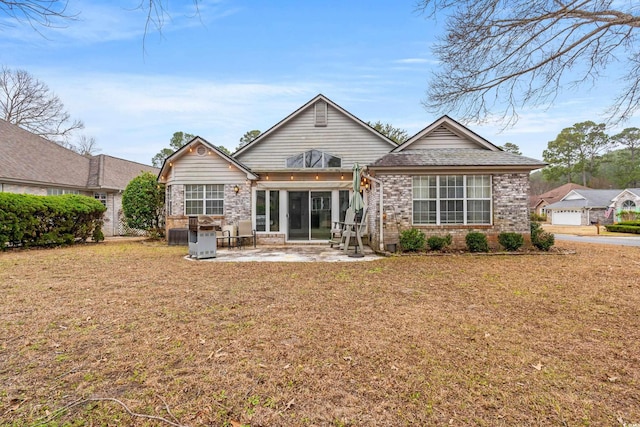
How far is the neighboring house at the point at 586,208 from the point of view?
3366 cm

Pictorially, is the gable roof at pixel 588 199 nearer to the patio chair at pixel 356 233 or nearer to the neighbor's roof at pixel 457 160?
the neighbor's roof at pixel 457 160

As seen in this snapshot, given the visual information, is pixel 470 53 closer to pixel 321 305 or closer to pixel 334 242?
pixel 321 305

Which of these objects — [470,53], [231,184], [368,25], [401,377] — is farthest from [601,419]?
[231,184]

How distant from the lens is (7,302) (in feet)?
16.1

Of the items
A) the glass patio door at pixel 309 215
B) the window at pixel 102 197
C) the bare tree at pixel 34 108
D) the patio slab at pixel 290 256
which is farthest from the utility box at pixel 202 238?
the bare tree at pixel 34 108

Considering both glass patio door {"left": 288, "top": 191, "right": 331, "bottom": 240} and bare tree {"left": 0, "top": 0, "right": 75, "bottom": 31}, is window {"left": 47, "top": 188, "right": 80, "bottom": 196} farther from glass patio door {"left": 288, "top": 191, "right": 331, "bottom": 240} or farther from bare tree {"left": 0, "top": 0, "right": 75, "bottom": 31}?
bare tree {"left": 0, "top": 0, "right": 75, "bottom": 31}

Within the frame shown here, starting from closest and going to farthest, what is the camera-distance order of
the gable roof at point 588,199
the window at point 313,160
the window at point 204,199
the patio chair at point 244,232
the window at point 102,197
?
the patio chair at point 244,232 < the window at point 204,199 < the window at point 313,160 < the window at point 102,197 < the gable roof at point 588,199

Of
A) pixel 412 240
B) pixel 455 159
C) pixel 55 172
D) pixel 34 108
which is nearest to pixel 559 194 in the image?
pixel 455 159

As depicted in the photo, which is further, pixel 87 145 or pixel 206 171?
pixel 87 145

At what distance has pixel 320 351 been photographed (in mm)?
3217

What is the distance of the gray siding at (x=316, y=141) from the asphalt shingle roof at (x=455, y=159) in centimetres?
266

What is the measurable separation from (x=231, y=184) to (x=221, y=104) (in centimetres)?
822

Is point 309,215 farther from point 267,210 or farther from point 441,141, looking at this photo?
point 441,141

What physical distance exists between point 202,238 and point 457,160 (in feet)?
30.4
